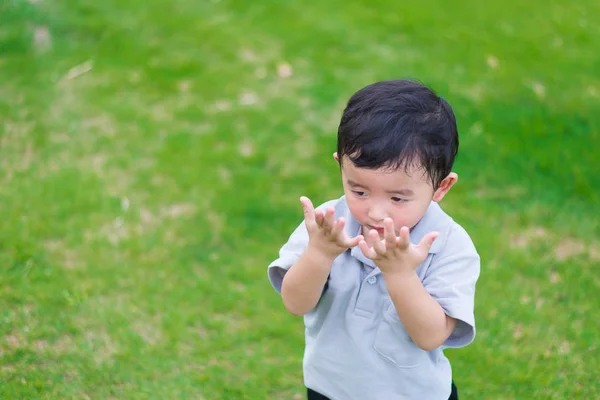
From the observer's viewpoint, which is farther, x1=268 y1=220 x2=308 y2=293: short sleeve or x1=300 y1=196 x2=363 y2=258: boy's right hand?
x1=268 y1=220 x2=308 y2=293: short sleeve

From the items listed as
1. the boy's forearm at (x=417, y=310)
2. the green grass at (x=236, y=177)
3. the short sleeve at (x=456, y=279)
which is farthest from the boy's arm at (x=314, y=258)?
the green grass at (x=236, y=177)

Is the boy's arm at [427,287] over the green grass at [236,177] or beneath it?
over

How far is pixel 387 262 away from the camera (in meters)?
1.74

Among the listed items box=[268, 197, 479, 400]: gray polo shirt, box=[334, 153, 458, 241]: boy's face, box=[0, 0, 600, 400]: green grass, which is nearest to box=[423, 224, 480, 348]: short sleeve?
box=[268, 197, 479, 400]: gray polo shirt

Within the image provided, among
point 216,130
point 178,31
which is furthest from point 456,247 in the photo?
point 178,31

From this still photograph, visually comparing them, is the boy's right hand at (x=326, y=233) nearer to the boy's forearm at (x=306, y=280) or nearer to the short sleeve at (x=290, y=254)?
the boy's forearm at (x=306, y=280)

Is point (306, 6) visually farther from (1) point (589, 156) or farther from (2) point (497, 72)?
(1) point (589, 156)

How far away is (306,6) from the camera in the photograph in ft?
19.5

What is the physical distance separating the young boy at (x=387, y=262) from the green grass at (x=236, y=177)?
1.14 metres

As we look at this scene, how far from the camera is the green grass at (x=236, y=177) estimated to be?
318 centimetres

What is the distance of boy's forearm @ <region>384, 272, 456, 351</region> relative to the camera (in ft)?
5.77

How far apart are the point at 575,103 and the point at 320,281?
3.54 meters

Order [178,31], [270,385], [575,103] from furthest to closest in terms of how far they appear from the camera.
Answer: [178,31], [575,103], [270,385]

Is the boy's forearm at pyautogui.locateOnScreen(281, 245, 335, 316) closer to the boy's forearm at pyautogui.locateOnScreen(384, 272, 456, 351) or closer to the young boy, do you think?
the young boy
